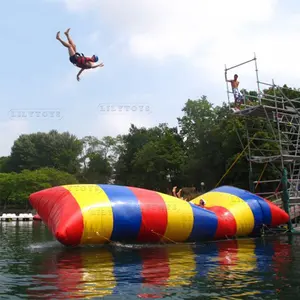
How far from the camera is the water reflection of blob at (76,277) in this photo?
968 cm

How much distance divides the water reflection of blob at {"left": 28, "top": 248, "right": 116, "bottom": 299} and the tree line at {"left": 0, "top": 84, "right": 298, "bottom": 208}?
3120cm

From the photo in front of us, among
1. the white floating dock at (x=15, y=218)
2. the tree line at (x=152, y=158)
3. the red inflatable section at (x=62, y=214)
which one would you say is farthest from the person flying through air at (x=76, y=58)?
the white floating dock at (x=15, y=218)

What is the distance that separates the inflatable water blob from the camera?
16.1 meters

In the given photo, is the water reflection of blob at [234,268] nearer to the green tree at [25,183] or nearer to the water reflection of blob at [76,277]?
the water reflection of blob at [76,277]

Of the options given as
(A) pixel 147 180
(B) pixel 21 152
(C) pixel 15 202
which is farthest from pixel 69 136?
(A) pixel 147 180

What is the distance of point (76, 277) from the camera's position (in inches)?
452

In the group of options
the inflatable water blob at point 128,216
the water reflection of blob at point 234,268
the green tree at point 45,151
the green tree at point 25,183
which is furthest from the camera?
the green tree at point 45,151

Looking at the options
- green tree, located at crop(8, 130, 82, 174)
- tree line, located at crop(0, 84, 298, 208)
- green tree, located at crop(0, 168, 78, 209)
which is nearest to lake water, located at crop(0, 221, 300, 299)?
tree line, located at crop(0, 84, 298, 208)

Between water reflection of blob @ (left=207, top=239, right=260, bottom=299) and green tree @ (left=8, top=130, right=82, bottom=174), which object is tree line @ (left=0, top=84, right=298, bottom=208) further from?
water reflection of blob @ (left=207, top=239, right=260, bottom=299)

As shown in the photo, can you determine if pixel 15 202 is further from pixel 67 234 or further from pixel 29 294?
pixel 29 294

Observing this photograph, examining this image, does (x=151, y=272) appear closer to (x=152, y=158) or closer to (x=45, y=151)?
(x=152, y=158)

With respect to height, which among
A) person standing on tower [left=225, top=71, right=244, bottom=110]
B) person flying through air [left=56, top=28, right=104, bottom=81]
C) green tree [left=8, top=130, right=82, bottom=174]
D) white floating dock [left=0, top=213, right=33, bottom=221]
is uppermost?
green tree [left=8, top=130, right=82, bottom=174]

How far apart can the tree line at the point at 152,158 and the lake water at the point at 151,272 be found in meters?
28.8

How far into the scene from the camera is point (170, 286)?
405 inches
